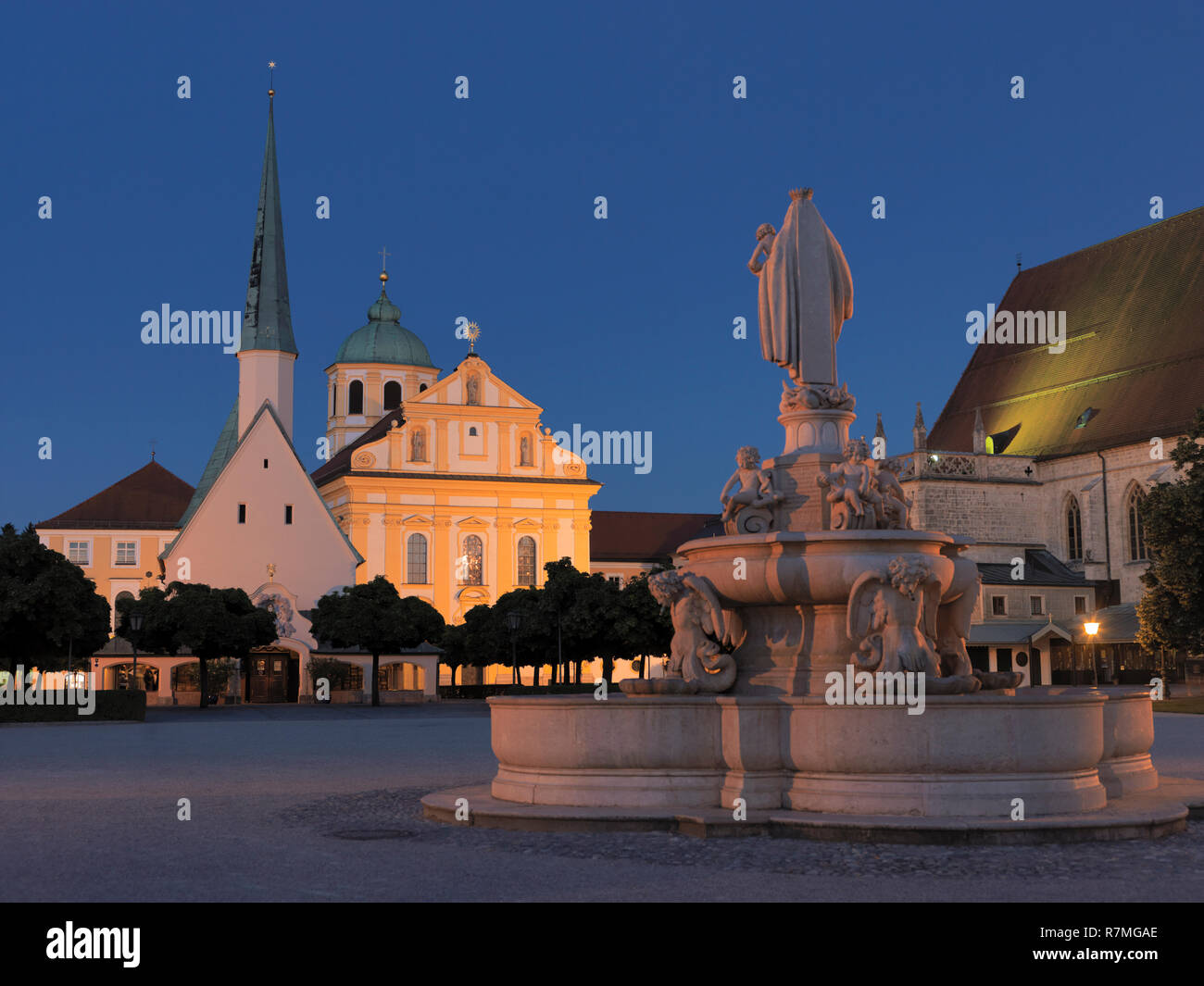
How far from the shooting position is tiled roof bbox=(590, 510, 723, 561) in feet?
301

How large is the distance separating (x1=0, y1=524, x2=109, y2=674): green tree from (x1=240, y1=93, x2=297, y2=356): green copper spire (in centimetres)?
3343

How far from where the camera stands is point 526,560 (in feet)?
266

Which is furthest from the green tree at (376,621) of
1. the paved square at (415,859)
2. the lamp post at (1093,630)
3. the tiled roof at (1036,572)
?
the paved square at (415,859)

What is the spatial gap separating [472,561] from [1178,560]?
1765 inches

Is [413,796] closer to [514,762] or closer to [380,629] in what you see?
[514,762]

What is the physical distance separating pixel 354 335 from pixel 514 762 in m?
89.3

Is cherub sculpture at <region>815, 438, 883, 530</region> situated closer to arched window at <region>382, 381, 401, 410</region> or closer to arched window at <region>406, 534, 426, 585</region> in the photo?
arched window at <region>406, 534, 426, 585</region>

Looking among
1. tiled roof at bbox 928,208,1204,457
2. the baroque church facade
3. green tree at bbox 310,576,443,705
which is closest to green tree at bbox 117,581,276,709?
green tree at bbox 310,576,443,705

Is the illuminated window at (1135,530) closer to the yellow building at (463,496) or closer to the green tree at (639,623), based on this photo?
the green tree at (639,623)

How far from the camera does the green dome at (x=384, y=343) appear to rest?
9850 cm

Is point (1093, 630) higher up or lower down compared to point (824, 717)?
higher up

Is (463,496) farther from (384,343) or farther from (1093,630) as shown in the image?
(1093,630)

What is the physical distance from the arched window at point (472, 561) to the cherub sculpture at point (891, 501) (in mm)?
65850

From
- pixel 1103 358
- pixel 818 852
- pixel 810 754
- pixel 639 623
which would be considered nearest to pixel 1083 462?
pixel 1103 358
